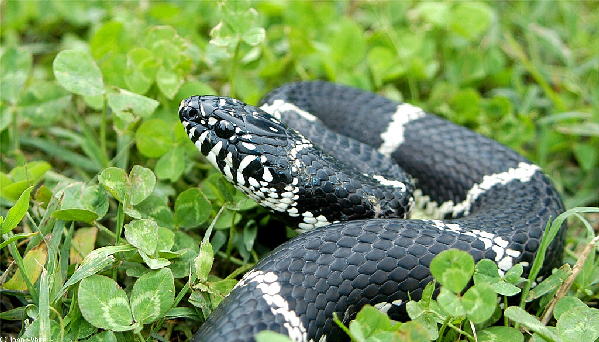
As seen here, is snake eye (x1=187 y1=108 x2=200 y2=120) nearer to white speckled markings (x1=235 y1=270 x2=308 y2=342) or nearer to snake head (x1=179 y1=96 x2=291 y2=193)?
snake head (x1=179 y1=96 x2=291 y2=193)

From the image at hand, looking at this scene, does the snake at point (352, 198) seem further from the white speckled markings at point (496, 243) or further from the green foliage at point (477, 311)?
the green foliage at point (477, 311)

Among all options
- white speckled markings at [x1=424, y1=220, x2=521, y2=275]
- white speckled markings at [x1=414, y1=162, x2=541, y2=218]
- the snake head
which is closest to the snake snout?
the snake head

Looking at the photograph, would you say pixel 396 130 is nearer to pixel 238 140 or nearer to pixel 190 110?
pixel 238 140

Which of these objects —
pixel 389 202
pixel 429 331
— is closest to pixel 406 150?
pixel 389 202

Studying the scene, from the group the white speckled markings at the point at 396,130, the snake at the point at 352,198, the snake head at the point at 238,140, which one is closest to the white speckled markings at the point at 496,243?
the snake at the point at 352,198

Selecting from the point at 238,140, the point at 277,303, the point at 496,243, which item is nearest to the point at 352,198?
the point at 238,140

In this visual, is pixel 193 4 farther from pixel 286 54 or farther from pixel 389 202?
pixel 389 202
